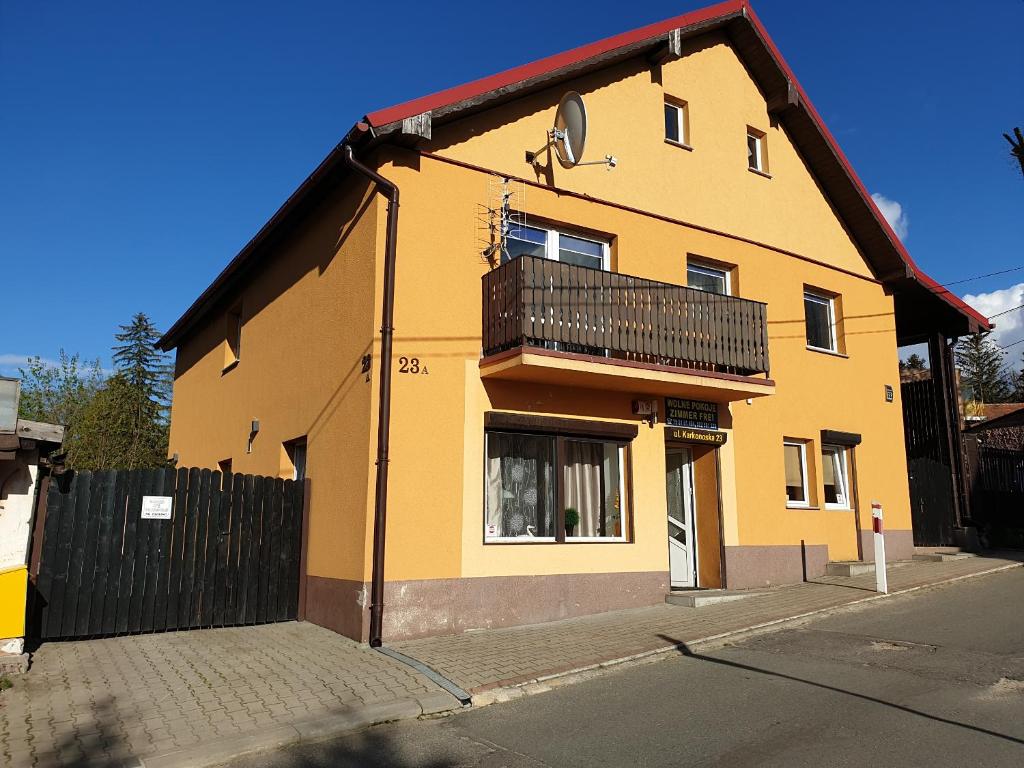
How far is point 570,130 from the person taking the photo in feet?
36.2

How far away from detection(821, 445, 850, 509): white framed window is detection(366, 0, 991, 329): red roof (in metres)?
4.07

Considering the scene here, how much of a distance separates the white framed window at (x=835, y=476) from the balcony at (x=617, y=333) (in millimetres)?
3070

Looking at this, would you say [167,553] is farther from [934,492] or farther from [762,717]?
[934,492]

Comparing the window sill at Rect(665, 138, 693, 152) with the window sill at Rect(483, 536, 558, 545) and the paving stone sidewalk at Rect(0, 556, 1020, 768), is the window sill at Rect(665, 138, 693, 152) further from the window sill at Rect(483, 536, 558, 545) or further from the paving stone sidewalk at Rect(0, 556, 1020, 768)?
the paving stone sidewalk at Rect(0, 556, 1020, 768)

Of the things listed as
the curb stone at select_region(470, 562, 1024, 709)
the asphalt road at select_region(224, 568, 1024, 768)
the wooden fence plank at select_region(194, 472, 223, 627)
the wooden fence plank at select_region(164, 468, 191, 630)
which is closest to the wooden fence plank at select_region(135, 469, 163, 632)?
the wooden fence plank at select_region(164, 468, 191, 630)

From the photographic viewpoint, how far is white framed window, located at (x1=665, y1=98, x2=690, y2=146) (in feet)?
43.3

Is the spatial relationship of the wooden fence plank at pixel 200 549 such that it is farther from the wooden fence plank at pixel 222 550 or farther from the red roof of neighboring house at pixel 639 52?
the red roof of neighboring house at pixel 639 52

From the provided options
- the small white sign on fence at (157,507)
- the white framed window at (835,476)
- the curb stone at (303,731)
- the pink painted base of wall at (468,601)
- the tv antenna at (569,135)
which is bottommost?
the curb stone at (303,731)

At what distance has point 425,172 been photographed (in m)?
10.1

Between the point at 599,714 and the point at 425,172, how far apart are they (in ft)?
22.3

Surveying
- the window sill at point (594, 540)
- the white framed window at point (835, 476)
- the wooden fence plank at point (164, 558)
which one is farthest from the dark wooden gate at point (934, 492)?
the wooden fence plank at point (164, 558)

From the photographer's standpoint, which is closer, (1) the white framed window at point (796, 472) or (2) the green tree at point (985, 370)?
(1) the white framed window at point (796, 472)

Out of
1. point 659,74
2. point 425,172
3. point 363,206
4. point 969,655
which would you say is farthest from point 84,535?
point 659,74

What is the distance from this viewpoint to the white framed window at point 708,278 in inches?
508
